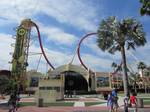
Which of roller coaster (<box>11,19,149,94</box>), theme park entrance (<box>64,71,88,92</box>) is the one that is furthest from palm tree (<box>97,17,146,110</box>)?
theme park entrance (<box>64,71,88,92</box>)

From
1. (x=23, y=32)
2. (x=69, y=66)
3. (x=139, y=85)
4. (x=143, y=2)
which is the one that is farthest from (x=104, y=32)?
(x=139, y=85)

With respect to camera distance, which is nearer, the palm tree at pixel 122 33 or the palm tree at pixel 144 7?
the palm tree at pixel 144 7

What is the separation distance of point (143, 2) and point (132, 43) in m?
21.9

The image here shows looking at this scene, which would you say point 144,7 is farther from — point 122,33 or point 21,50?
point 21,50

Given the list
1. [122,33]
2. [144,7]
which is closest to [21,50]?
[122,33]

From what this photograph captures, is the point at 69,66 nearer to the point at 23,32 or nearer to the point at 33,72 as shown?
the point at 33,72

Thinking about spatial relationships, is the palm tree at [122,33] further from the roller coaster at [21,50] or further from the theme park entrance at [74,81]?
the theme park entrance at [74,81]

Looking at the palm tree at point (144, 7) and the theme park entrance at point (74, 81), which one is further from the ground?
the theme park entrance at point (74, 81)

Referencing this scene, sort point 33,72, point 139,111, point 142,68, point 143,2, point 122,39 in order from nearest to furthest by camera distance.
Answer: point 143,2 < point 139,111 < point 122,39 < point 142,68 < point 33,72

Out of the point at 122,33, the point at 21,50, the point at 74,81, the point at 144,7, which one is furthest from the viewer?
the point at 74,81

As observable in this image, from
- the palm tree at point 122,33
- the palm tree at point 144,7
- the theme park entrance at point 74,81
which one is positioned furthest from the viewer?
the theme park entrance at point 74,81

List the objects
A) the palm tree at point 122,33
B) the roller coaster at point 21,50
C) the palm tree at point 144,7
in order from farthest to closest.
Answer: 1. the roller coaster at point 21,50
2. the palm tree at point 122,33
3. the palm tree at point 144,7

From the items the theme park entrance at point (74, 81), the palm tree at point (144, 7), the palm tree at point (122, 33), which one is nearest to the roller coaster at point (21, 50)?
the theme park entrance at point (74, 81)

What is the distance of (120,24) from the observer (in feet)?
114
